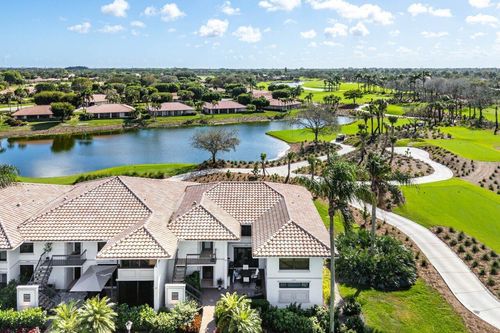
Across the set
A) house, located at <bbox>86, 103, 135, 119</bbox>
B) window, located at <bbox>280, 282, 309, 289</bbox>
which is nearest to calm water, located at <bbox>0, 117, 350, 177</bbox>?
house, located at <bbox>86, 103, 135, 119</bbox>

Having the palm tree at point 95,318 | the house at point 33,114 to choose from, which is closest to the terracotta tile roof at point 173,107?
the house at point 33,114

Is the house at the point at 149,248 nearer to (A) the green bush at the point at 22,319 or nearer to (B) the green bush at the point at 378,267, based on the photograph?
(A) the green bush at the point at 22,319

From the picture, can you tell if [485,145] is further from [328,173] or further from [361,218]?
[328,173]

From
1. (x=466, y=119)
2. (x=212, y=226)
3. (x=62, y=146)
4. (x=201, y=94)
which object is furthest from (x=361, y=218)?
(x=201, y=94)

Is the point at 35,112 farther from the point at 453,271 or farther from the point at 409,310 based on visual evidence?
the point at 409,310

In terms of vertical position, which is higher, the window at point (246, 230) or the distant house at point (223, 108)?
the distant house at point (223, 108)
